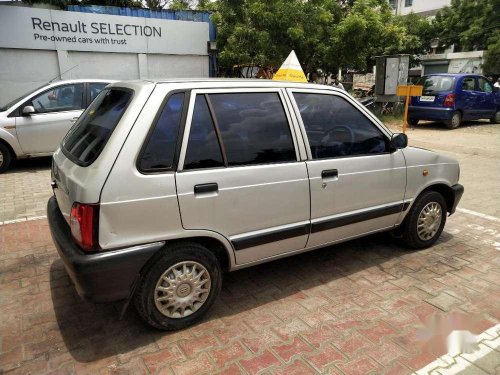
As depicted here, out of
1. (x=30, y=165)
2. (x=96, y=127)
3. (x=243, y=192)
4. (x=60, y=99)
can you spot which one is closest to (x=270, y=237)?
(x=243, y=192)

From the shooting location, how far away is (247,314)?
3.09 metres

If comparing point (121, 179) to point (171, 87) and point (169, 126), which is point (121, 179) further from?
point (171, 87)

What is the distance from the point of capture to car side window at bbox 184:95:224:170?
271cm

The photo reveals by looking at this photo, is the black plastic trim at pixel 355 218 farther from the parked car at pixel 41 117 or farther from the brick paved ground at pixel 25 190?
the parked car at pixel 41 117

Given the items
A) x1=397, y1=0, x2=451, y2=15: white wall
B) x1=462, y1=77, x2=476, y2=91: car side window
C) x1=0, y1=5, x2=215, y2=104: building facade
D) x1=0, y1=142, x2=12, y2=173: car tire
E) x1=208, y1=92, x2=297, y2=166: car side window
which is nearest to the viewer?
x1=208, y1=92, x2=297, y2=166: car side window

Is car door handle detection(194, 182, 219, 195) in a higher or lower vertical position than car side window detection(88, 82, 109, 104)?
lower

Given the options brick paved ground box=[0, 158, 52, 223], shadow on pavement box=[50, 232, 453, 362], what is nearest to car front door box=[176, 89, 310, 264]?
shadow on pavement box=[50, 232, 453, 362]

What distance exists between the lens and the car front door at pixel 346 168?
3.28m

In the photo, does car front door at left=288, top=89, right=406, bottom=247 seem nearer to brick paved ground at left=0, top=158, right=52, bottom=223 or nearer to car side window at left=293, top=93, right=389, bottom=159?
car side window at left=293, top=93, right=389, bottom=159

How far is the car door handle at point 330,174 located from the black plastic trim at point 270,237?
1.38 ft

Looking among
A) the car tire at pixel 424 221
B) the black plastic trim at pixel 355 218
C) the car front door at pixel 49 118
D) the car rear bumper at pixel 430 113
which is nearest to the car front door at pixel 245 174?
the black plastic trim at pixel 355 218

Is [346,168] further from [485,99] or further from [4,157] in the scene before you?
[485,99]

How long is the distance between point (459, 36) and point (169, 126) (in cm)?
3457

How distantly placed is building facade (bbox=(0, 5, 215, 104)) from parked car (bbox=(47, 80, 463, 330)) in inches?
457
